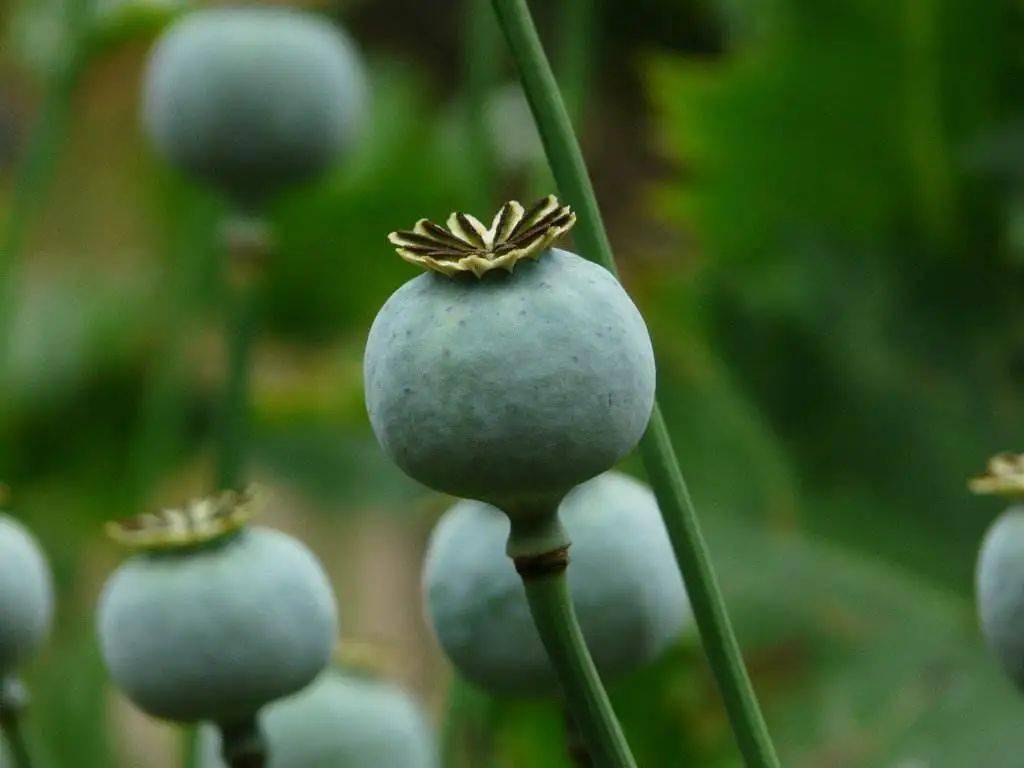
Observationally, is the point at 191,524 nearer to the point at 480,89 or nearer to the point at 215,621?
the point at 215,621

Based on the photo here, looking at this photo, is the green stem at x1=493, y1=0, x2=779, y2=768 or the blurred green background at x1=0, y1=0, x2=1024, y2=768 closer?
the green stem at x1=493, y1=0, x2=779, y2=768

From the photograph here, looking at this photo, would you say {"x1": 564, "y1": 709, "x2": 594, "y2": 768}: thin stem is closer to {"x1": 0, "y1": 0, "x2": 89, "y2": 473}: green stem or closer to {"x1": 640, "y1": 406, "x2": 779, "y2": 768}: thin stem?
{"x1": 640, "y1": 406, "x2": 779, "y2": 768}: thin stem

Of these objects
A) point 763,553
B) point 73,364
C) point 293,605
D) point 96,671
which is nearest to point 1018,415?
point 763,553

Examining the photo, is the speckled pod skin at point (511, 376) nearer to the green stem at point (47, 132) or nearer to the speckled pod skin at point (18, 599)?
the speckled pod skin at point (18, 599)

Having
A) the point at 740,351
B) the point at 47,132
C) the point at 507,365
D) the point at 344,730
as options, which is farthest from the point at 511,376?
the point at 740,351

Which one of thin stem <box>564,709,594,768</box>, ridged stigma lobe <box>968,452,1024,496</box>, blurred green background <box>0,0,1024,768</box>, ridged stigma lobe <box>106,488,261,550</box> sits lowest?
blurred green background <box>0,0,1024,768</box>

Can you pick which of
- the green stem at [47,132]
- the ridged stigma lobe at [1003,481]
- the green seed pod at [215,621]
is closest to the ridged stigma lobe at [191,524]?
the green seed pod at [215,621]

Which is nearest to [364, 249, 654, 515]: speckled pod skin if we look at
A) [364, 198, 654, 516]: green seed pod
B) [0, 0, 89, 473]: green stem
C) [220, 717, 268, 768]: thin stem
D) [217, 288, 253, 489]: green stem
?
[364, 198, 654, 516]: green seed pod
